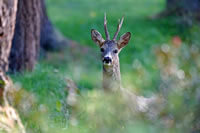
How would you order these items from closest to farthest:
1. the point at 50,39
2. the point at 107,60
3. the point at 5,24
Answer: the point at 107,60 → the point at 5,24 → the point at 50,39

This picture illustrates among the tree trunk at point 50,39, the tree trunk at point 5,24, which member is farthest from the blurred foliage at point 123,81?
the tree trunk at point 5,24

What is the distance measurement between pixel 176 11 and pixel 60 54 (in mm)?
5134

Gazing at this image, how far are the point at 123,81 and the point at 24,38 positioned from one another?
3612mm

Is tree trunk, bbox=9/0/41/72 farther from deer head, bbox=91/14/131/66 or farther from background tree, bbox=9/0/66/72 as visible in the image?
deer head, bbox=91/14/131/66

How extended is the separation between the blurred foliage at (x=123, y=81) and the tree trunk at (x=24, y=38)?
10.7 inches

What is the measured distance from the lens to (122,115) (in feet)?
9.98

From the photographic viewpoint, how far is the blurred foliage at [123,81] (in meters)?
2.92

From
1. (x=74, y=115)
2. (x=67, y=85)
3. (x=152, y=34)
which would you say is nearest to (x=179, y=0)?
(x=152, y=34)

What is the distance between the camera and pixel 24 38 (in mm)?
9180

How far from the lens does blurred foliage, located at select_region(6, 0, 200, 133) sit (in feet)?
9.59

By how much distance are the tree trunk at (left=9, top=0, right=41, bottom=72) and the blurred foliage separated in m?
0.27

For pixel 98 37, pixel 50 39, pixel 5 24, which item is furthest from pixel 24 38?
pixel 50 39

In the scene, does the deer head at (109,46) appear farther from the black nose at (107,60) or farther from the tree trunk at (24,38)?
the tree trunk at (24,38)

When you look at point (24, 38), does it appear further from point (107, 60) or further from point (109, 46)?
point (107, 60)
